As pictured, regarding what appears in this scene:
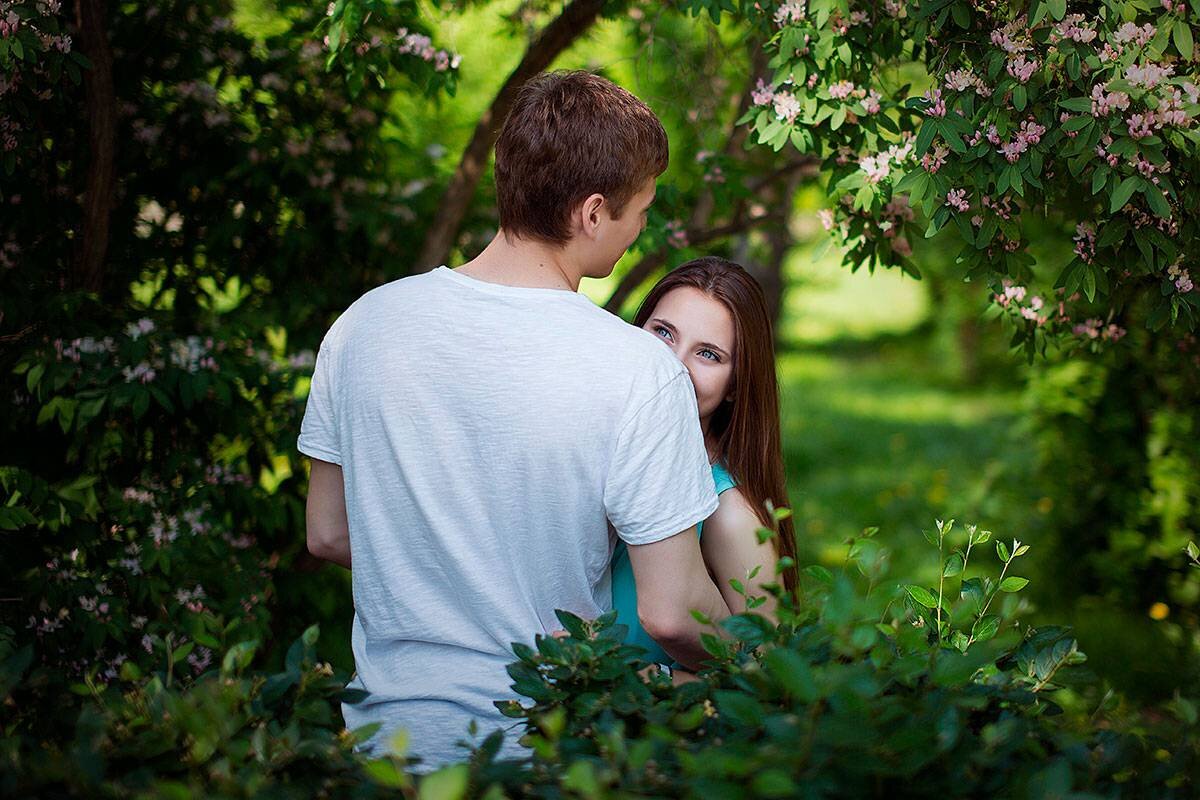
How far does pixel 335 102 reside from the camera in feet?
13.3

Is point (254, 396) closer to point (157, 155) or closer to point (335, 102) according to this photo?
point (157, 155)

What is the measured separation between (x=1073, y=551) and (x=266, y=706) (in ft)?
17.1

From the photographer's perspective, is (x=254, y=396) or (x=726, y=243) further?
(x=726, y=243)

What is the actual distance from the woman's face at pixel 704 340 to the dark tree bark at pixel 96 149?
186 cm

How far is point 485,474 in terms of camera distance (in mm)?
1839

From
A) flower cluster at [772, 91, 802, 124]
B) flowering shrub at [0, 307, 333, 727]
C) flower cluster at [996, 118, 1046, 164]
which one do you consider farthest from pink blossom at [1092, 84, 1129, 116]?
flowering shrub at [0, 307, 333, 727]

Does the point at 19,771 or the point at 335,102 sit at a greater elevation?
the point at 335,102

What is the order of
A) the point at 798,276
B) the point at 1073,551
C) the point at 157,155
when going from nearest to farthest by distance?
1. the point at 157,155
2. the point at 1073,551
3. the point at 798,276

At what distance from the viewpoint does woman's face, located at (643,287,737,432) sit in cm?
254

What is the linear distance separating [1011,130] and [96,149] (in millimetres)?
2588

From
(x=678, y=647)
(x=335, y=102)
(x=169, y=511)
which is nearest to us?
(x=678, y=647)

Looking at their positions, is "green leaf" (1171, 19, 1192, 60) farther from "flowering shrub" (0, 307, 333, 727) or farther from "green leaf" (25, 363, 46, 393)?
"green leaf" (25, 363, 46, 393)

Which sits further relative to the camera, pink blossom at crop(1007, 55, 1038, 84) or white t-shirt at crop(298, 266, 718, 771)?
pink blossom at crop(1007, 55, 1038, 84)

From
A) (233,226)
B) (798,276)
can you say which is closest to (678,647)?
(233,226)
